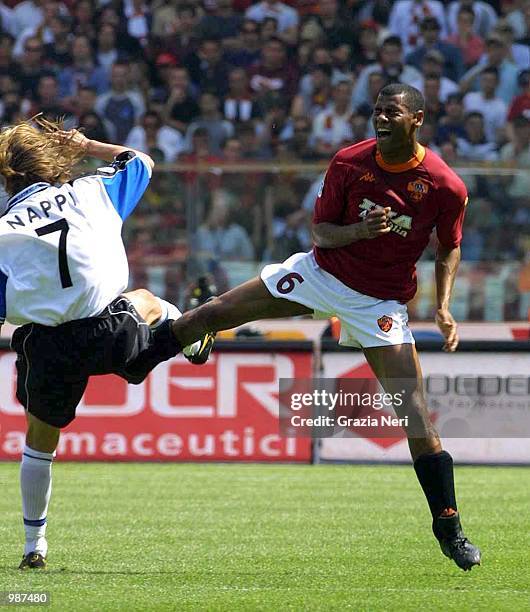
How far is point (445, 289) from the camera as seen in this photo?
22.0 ft

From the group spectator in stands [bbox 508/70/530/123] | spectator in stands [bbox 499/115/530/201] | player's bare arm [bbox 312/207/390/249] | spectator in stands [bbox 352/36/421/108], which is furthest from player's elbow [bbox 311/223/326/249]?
spectator in stands [bbox 352/36/421/108]

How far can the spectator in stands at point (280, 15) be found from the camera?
1841cm

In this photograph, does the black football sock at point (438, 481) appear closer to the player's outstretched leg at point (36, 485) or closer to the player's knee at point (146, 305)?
the player's knee at point (146, 305)

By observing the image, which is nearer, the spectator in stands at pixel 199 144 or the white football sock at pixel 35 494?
the white football sock at pixel 35 494

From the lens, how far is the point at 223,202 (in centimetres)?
1369

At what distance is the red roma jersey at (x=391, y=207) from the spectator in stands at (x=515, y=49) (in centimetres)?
1153

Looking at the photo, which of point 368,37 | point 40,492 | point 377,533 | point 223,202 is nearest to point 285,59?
point 368,37

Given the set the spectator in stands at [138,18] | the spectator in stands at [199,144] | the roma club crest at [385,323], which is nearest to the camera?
the roma club crest at [385,323]

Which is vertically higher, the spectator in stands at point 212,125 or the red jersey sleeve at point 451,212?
the red jersey sleeve at point 451,212

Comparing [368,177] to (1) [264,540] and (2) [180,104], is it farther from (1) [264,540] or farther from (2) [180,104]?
(2) [180,104]

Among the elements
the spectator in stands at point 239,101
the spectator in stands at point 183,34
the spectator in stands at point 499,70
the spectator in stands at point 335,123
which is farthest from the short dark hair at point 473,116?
the spectator in stands at point 183,34

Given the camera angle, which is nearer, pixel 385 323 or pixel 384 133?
pixel 384 133

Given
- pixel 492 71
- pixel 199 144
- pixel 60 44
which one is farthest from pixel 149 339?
pixel 60 44

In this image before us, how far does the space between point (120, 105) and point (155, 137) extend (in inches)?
35.6
